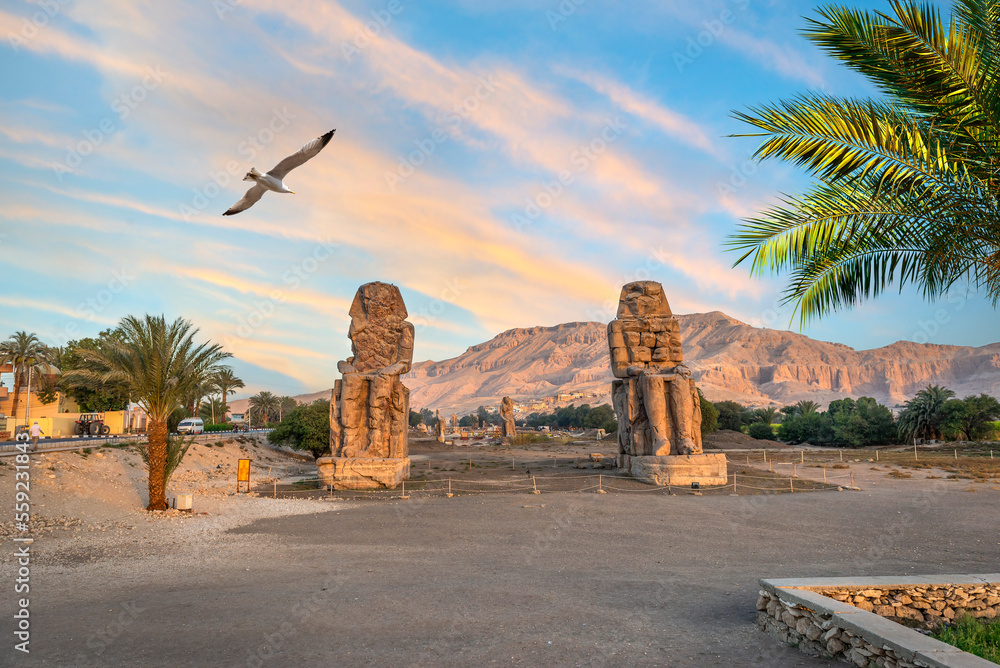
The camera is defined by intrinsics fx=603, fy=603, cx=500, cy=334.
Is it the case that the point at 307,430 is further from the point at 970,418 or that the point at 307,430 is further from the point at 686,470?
the point at 970,418

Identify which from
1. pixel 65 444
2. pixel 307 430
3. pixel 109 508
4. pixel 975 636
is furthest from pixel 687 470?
pixel 65 444

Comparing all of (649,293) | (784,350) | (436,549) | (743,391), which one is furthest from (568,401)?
(436,549)

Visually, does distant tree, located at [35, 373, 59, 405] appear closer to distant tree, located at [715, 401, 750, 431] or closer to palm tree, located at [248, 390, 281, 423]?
palm tree, located at [248, 390, 281, 423]

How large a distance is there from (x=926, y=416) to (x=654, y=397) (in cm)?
3301

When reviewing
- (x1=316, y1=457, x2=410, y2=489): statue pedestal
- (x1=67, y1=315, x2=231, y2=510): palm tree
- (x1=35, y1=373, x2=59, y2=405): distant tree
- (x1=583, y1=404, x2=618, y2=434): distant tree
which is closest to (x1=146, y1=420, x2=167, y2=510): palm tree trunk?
(x1=67, y1=315, x2=231, y2=510): palm tree

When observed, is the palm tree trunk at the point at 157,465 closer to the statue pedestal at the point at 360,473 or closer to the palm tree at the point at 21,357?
the statue pedestal at the point at 360,473

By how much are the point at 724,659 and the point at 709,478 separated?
1117 centimetres

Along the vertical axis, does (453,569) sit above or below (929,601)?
below

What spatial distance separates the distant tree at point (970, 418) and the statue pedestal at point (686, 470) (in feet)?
107

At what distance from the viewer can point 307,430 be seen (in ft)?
87.9

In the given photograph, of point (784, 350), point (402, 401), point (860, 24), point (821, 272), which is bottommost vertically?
point (402, 401)

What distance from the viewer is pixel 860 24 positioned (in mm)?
4840

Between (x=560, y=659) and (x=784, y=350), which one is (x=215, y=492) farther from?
(x=784, y=350)

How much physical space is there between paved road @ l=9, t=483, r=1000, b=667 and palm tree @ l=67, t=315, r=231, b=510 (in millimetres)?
3398
